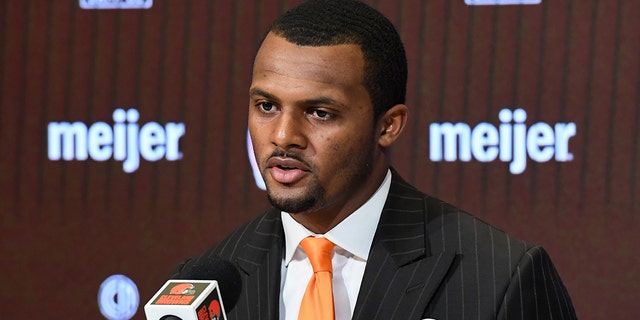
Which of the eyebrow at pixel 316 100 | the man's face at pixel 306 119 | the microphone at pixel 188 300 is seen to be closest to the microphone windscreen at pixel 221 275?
the microphone at pixel 188 300

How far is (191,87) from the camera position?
7.68 feet

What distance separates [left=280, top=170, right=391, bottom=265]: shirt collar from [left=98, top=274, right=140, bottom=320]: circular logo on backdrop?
0.99 m

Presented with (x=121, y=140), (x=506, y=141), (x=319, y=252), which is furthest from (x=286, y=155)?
(x=121, y=140)

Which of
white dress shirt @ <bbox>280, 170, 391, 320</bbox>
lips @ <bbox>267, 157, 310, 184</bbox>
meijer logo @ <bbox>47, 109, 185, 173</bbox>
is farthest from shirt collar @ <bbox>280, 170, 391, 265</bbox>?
meijer logo @ <bbox>47, 109, 185, 173</bbox>

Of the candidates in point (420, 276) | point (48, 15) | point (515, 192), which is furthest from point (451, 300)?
point (48, 15)

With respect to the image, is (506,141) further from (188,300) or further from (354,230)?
(188,300)

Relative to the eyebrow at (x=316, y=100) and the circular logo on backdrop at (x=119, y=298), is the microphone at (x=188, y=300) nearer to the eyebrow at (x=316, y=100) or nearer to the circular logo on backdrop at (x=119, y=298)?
the eyebrow at (x=316, y=100)

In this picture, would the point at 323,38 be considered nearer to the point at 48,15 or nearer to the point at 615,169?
the point at 615,169

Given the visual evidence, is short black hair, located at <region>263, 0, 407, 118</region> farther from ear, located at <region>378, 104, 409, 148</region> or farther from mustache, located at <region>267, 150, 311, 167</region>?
mustache, located at <region>267, 150, 311, 167</region>

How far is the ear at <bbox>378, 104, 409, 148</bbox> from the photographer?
4.56 ft

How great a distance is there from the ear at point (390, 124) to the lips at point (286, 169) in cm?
13

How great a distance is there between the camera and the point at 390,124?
1404mm

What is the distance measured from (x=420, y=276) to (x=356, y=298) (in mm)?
85

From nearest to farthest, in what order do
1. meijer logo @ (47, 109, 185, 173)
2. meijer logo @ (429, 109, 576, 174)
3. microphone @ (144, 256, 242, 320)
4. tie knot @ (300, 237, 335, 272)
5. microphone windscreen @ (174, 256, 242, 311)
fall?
microphone @ (144, 256, 242, 320)
microphone windscreen @ (174, 256, 242, 311)
tie knot @ (300, 237, 335, 272)
meijer logo @ (429, 109, 576, 174)
meijer logo @ (47, 109, 185, 173)
